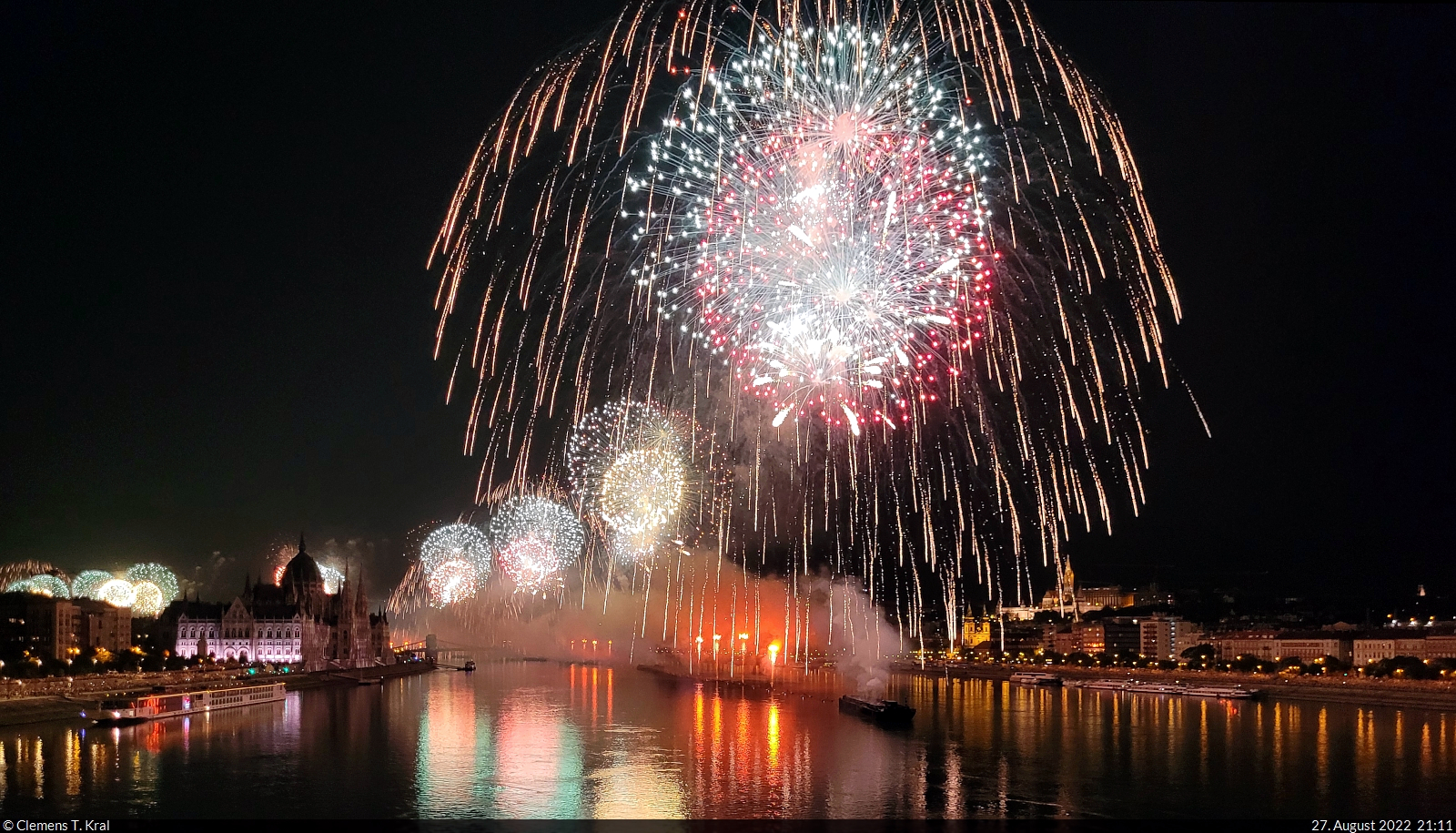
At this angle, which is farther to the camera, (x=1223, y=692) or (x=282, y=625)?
(x=282, y=625)

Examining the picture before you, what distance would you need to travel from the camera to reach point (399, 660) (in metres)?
137

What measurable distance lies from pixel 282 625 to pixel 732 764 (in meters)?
88.7

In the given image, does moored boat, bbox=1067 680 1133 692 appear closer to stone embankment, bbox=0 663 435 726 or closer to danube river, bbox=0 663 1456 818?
danube river, bbox=0 663 1456 818

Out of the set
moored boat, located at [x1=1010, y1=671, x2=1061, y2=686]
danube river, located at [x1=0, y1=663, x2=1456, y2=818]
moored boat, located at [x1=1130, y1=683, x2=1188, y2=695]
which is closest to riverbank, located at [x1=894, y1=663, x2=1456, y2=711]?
moored boat, located at [x1=1010, y1=671, x2=1061, y2=686]

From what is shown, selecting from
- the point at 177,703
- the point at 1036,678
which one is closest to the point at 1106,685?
the point at 1036,678

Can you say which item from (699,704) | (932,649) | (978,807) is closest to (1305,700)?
(699,704)

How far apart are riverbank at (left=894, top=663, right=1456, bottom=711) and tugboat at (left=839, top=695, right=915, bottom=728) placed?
30360 millimetres

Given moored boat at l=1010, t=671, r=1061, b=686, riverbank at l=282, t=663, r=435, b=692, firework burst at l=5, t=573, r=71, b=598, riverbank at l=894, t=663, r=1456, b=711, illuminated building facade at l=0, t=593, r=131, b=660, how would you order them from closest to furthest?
riverbank at l=894, t=663, r=1456, b=711, illuminated building facade at l=0, t=593, r=131, b=660, riverbank at l=282, t=663, r=435, b=692, firework burst at l=5, t=573, r=71, b=598, moored boat at l=1010, t=671, r=1061, b=686

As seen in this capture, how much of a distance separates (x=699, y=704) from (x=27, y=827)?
142 feet

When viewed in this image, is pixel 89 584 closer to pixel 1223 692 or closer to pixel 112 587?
pixel 112 587

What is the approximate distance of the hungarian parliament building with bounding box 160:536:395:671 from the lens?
116 meters

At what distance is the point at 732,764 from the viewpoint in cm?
3981

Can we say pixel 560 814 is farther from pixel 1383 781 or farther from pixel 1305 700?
pixel 1305 700

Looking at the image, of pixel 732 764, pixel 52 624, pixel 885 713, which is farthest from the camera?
pixel 52 624
